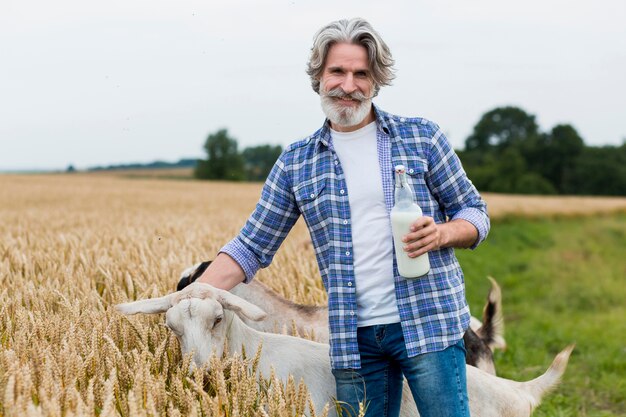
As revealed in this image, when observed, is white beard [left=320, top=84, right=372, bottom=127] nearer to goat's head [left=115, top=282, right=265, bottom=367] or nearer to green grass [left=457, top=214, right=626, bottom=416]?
goat's head [left=115, top=282, right=265, bottom=367]

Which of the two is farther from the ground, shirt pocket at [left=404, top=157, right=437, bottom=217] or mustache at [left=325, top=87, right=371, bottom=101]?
mustache at [left=325, top=87, right=371, bottom=101]

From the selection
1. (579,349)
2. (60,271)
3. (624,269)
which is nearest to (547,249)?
(624,269)

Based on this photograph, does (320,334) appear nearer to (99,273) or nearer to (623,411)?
(99,273)

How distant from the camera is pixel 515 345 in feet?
30.3

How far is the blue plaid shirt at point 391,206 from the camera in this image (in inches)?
133

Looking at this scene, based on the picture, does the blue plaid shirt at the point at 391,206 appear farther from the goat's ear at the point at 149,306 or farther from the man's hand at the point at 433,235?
the goat's ear at the point at 149,306

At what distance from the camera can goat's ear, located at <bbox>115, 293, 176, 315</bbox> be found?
11.2ft

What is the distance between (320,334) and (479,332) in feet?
5.76

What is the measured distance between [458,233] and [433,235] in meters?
0.22

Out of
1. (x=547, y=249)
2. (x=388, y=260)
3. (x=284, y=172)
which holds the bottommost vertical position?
(x=547, y=249)

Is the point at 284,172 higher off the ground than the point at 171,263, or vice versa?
the point at 284,172

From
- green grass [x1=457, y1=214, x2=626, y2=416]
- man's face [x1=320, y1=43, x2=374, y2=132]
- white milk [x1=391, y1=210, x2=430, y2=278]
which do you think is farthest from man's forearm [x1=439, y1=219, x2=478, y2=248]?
green grass [x1=457, y1=214, x2=626, y2=416]

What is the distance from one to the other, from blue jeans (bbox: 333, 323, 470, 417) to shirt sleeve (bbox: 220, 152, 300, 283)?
2.47 feet

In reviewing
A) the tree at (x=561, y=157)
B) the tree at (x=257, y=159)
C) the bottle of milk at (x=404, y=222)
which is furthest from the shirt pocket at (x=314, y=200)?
the tree at (x=257, y=159)
